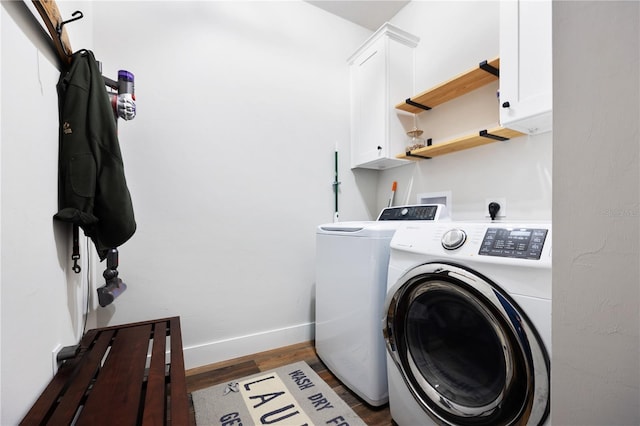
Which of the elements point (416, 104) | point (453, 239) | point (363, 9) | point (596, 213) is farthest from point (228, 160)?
point (596, 213)

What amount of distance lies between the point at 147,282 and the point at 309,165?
1404mm

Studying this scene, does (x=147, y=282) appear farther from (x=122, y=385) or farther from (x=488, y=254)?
(x=488, y=254)

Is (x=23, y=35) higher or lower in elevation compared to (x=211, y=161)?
higher

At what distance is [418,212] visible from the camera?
6.07 feet

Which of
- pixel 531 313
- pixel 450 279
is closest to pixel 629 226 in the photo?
pixel 531 313

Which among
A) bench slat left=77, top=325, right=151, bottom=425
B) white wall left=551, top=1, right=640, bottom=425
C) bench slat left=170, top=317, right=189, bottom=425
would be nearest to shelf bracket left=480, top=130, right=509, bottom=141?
white wall left=551, top=1, right=640, bottom=425

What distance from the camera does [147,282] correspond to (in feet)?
5.57

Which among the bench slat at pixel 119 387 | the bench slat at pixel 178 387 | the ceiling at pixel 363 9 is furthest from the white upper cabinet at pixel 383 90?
the bench slat at pixel 119 387

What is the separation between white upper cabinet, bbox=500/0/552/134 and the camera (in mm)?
1234

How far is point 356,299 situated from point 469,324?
0.57m

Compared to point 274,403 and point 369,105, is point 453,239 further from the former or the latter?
point 369,105

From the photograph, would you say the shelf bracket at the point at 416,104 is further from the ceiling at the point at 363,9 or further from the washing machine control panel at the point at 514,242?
the washing machine control panel at the point at 514,242

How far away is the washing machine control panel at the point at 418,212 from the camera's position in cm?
176

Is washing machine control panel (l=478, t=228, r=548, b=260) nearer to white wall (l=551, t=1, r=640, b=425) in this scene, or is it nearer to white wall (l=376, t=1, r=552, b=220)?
white wall (l=551, t=1, r=640, b=425)
